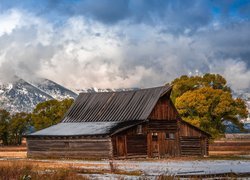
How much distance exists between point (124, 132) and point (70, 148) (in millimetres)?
6683

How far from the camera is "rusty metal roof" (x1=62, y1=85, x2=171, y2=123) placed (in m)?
59.0

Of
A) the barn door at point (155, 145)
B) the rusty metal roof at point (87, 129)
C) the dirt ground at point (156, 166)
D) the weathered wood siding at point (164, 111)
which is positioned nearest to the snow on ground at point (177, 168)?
the dirt ground at point (156, 166)

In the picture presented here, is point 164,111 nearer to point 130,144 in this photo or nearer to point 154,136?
point 154,136

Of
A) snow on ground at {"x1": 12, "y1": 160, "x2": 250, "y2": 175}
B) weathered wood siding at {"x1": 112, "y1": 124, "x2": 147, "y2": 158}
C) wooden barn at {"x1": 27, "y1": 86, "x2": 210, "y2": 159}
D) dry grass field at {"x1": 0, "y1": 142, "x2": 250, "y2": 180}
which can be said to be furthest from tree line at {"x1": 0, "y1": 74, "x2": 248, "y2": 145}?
dry grass field at {"x1": 0, "y1": 142, "x2": 250, "y2": 180}

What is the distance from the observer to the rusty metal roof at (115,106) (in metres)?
59.0

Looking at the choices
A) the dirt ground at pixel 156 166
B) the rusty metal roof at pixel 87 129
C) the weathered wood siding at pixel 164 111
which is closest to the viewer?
the dirt ground at pixel 156 166

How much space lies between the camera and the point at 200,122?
7825 cm

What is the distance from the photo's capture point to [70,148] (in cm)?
5759

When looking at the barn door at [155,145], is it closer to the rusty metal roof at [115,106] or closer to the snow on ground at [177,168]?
the rusty metal roof at [115,106]

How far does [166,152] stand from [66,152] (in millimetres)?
10710

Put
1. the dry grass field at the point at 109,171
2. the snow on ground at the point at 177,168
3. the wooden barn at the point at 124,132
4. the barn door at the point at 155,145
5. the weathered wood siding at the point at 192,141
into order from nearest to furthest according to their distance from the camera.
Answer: the dry grass field at the point at 109,171 < the snow on ground at the point at 177,168 < the wooden barn at the point at 124,132 < the barn door at the point at 155,145 < the weathered wood siding at the point at 192,141

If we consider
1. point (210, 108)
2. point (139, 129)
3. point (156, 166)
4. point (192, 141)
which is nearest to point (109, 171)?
point (156, 166)

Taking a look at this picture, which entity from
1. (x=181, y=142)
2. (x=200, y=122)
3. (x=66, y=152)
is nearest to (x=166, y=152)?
(x=181, y=142)

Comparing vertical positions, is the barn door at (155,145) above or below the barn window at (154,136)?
below
